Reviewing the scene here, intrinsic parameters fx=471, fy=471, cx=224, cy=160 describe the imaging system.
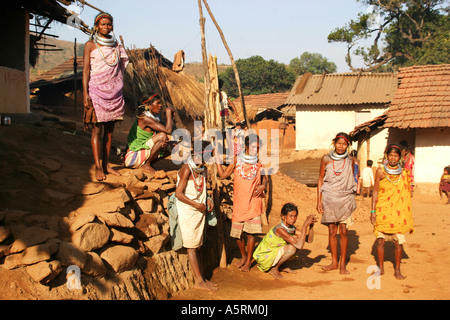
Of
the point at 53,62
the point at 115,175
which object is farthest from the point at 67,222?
the point at 53,62

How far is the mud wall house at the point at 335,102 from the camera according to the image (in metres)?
21.1

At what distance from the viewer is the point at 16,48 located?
10.0m

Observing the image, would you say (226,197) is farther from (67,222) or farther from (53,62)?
(53,62)

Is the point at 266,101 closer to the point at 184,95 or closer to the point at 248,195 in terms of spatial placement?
the point at 184,95

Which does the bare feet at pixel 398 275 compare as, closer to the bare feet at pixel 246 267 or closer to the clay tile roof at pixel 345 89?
the bare feet at pixel 246 267

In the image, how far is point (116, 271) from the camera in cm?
464

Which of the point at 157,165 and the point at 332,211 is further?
the point at 157,165

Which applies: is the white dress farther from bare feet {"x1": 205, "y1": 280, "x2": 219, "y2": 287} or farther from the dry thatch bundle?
the dry thatch bundle

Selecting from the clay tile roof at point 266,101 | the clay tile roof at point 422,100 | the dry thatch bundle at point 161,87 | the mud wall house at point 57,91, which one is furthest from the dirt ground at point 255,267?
the clay tile roof at point 266,101

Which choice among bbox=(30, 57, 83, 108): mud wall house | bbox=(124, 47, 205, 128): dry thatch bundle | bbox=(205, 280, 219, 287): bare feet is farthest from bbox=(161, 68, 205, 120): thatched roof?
bbox=(205, 280, 219, 287): bare feet

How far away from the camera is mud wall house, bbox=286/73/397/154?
69.2 ft

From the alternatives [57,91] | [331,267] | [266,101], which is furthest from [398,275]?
[266,101]

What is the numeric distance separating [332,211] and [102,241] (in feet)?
9.62

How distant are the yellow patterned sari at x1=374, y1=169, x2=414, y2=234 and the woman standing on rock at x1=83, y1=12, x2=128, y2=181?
135 inches
